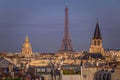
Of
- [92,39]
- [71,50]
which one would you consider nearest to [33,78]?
[92,39]

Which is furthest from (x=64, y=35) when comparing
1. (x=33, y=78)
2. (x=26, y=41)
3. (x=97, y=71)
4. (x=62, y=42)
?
(x=33, y=78)

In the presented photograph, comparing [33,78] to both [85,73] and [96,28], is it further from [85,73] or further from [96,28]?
[96,28]

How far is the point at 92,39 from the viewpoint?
15725 cm

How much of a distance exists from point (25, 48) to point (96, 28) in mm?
20146

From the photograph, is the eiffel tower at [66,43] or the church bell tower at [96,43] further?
the eiffel tower at [66,43]

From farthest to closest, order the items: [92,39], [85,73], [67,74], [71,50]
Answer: [71,50] < [92,39] < [85,73] < [67,74]

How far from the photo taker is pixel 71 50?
556 feet

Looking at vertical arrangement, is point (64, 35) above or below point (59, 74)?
above

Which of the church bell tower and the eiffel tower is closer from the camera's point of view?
the church bell tower

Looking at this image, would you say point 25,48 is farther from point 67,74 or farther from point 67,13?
point 67,74

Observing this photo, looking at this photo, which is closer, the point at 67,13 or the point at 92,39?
the point at 92,39

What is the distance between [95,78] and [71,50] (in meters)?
104

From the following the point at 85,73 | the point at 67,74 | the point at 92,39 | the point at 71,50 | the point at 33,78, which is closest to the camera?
the point at 33,78

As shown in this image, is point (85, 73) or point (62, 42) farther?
point (62, 42)
